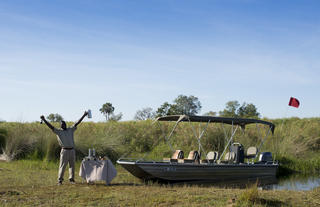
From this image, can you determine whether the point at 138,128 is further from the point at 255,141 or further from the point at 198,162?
the point at 198,162

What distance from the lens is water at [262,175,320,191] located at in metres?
15.7

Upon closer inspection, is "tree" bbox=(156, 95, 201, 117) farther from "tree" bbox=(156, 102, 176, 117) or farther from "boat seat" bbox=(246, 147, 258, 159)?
"boat seat" bbox=(246, 147, 258, 159)

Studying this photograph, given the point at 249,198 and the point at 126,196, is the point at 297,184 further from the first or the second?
the point at 126,196

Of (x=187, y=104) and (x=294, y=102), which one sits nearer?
(x=294, y=102)

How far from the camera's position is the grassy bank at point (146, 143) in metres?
21.3

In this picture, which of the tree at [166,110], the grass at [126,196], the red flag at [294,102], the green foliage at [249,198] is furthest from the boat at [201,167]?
the tree at [166,110]

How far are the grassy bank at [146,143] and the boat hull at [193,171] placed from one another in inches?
89.8

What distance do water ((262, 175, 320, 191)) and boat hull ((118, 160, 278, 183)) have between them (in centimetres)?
138

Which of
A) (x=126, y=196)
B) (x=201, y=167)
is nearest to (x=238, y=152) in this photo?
(x=201, y=167)

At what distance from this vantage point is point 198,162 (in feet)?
55.6

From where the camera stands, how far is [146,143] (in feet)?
94.9

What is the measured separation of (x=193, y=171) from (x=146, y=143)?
12976mm

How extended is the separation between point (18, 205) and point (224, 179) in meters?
10.2

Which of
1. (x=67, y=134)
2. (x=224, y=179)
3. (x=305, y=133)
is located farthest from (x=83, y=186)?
(x=305, y=133)
